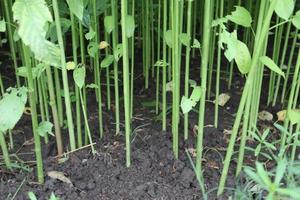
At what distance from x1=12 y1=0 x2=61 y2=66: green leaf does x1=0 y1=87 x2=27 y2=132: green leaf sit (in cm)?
21

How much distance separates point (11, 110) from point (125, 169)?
362mm

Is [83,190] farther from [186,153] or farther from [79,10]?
[79,10]

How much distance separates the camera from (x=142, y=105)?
1.66 m

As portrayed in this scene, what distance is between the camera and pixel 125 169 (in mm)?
1301

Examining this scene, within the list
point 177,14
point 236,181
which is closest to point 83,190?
point 236,181

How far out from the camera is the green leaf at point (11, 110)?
1100 millimetres

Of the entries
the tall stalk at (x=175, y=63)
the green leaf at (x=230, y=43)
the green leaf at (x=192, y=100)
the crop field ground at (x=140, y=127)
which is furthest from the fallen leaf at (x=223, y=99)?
the green leaf at (x=230, y=43)

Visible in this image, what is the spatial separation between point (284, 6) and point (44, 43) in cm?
51

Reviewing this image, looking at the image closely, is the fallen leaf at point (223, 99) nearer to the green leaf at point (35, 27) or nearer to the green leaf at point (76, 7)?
the green leaf at point (76, 7)

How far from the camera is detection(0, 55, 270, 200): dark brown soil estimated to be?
4.01ft

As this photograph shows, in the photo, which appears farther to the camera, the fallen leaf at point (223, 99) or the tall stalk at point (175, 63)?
the fallen leaf at point (223, 99)

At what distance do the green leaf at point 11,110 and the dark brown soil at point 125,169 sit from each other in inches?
8.3

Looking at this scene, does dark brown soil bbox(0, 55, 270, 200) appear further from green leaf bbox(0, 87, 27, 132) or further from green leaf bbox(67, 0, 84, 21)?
green leaf bbox(67, 0, 84, 21)

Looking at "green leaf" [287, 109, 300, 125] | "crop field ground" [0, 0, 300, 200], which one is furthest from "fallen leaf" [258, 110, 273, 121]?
"green leaf" [287, 109, 300, 125]
